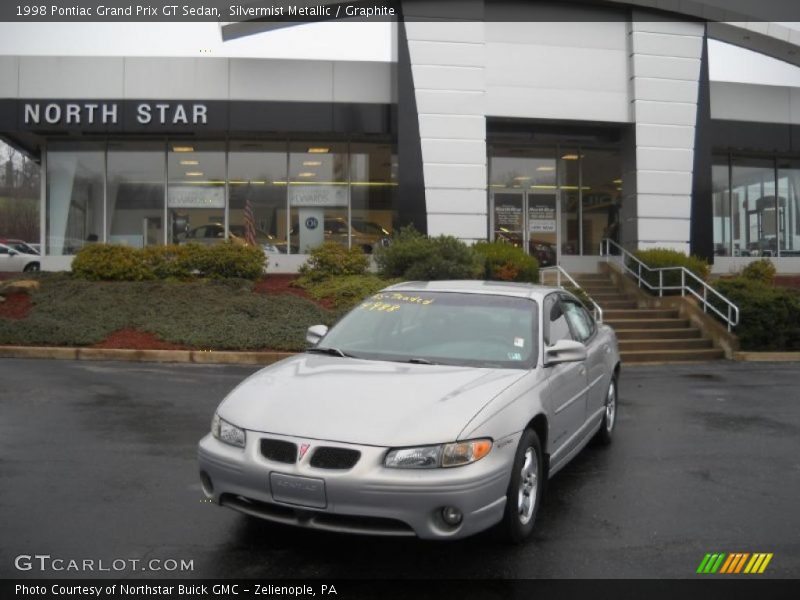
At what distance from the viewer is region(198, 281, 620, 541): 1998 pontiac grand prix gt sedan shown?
3781 millimetres

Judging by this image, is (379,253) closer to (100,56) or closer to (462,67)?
(462,67)

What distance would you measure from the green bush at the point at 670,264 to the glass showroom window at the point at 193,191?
11.4 metres

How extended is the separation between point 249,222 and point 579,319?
51.5 ft

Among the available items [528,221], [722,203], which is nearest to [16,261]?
[528,221]

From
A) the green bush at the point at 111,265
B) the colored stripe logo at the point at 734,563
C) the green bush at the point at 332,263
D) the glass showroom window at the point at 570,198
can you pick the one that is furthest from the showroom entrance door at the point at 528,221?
the colored stripe logo at the point at 734,563

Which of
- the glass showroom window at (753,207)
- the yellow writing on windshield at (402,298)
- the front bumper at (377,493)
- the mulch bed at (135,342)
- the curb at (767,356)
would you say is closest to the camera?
the front bumper at (377,493)

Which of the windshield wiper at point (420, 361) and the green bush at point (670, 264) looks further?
the green bush at point (670, 264)

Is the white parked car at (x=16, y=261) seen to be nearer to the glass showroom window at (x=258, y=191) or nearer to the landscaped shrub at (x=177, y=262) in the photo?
the glass showroom window at (x=258, y=191)

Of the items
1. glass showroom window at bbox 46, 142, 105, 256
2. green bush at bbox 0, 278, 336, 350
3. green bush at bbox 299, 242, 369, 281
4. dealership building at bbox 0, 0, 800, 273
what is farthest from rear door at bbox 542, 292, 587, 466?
glass showroom window at bbox 46, 142, 105, 256

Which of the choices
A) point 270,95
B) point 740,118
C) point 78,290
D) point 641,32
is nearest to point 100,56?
point 270,95

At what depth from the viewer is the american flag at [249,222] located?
20.8 m

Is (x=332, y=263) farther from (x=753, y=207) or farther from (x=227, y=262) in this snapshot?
(x=753, y=207)

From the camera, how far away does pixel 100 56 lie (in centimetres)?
1900

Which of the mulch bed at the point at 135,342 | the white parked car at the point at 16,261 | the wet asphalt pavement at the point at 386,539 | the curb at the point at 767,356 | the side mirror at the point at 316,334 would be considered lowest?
the wet asphalt pavement at the point at 386,539
